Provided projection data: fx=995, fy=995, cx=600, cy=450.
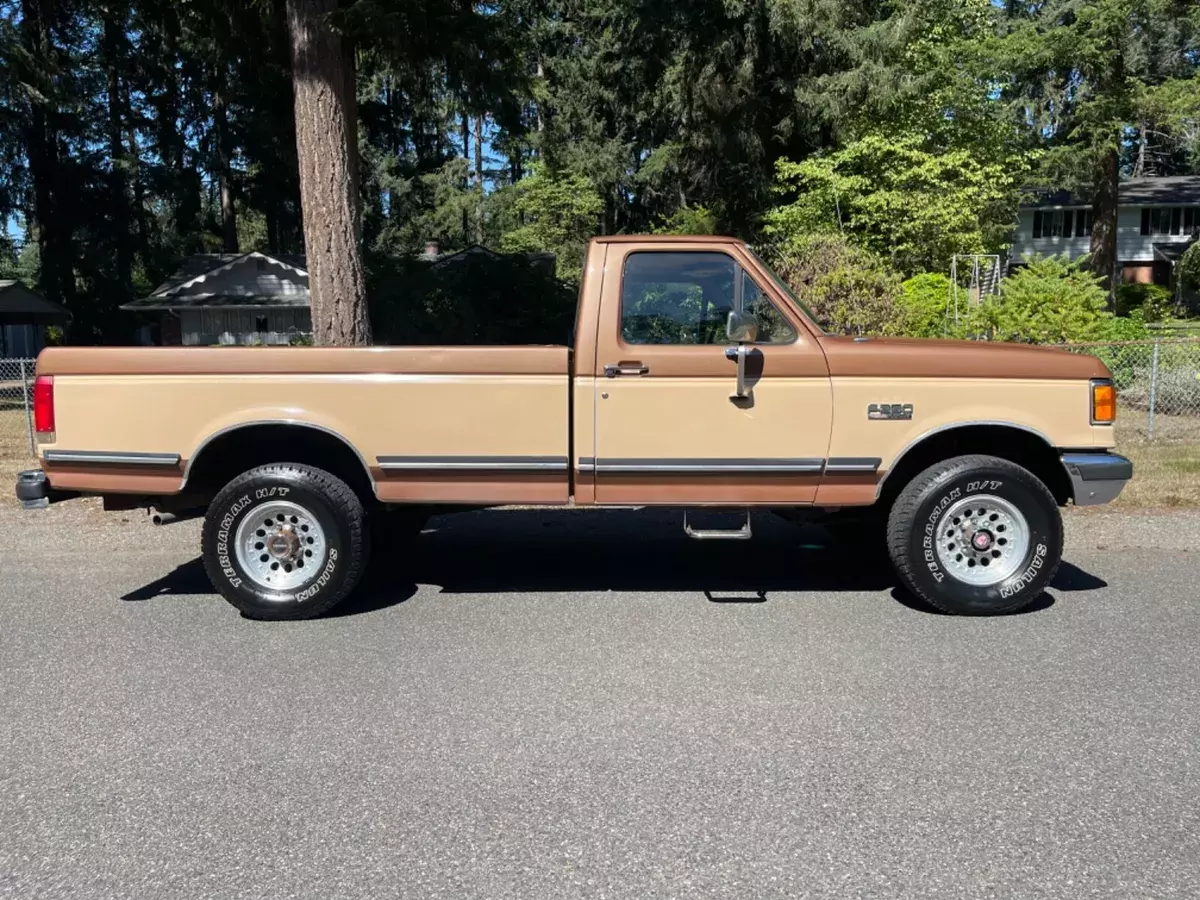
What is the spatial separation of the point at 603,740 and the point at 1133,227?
180ft

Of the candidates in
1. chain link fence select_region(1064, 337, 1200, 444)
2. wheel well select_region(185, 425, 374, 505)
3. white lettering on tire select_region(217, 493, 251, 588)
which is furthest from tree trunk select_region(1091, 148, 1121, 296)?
white lettering on tire select_region(217, 493, 251, 588)

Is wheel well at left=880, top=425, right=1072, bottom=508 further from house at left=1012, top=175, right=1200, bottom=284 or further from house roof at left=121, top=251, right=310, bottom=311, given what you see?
house at left=1012, top=175, right=1200, bottom=284

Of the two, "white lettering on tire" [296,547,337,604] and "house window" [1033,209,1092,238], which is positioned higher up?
"house window" [1033,209,1092,238]

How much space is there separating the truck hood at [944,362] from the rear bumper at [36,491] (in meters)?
4.66

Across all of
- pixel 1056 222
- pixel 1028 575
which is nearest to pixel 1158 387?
pixel 1028 575

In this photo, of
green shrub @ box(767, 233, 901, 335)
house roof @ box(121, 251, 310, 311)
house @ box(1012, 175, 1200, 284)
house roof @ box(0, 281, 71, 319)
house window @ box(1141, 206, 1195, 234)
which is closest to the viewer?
green shrub @ box(767, 233, 901, 335)

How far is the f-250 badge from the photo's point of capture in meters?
5.72

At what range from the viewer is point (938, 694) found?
455 cm

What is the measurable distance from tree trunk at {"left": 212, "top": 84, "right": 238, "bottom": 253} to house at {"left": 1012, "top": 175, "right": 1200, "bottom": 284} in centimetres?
3667

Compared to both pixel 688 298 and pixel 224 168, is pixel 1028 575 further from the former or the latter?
pixel 224 168

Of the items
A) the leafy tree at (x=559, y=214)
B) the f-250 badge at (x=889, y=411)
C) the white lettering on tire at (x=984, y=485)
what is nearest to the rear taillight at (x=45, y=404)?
the f-250 badge at (x=889, y=411)

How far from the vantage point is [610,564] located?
23.3 feet

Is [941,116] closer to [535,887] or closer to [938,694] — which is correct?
[938,694]

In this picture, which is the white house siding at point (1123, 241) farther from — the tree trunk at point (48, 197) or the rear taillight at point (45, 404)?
the rear taillight at point (45, 404)
